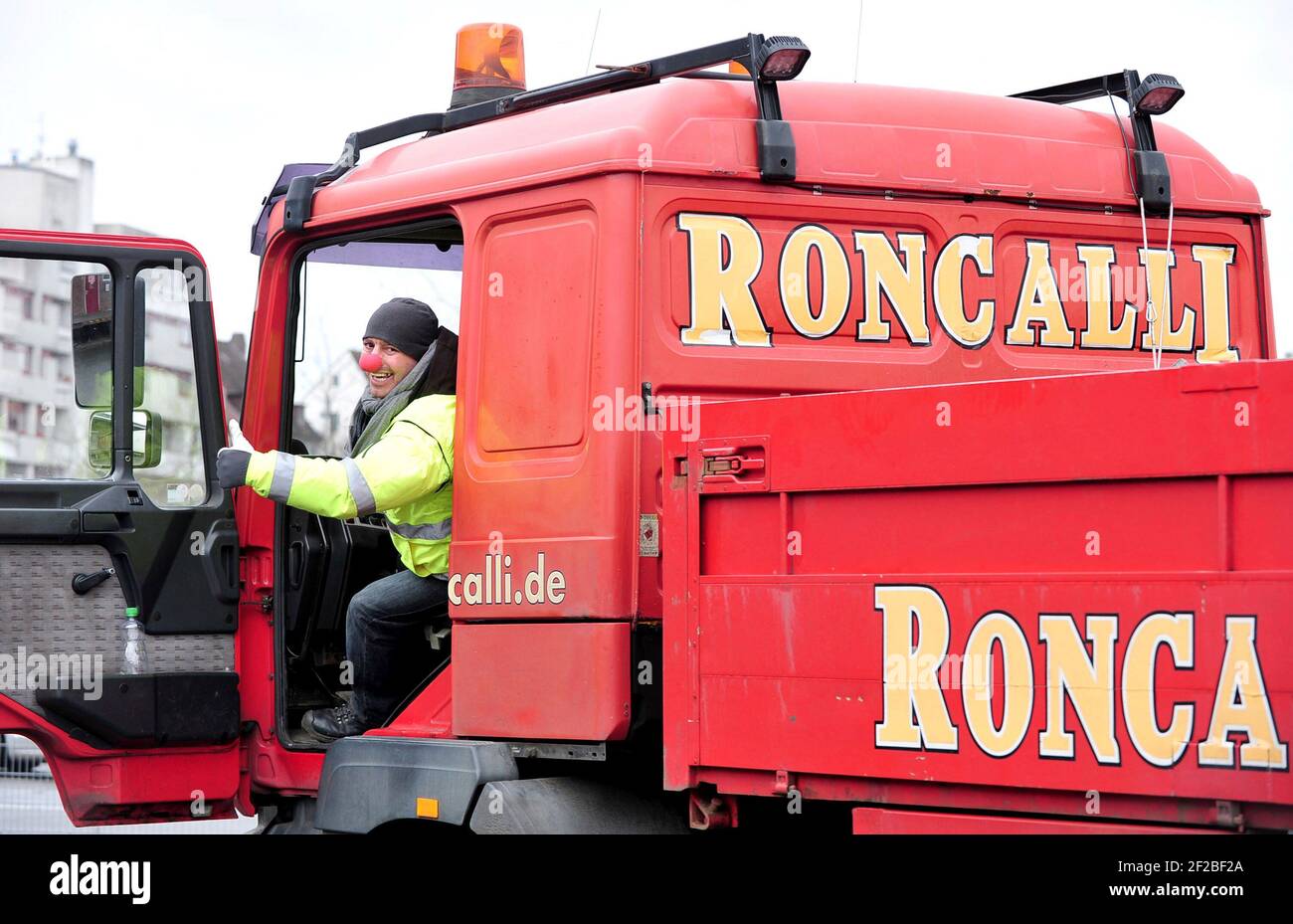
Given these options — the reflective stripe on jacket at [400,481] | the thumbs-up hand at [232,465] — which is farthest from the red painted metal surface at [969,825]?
the thumbs-up hand at [232,465]

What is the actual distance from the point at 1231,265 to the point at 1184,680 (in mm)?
2267

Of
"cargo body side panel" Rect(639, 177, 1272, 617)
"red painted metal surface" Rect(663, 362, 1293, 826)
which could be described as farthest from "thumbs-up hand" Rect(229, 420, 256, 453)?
"red painted metal surface" Rect(663, 362, 1293, 826)

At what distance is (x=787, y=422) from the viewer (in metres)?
3.60

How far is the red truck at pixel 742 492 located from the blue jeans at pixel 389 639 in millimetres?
99

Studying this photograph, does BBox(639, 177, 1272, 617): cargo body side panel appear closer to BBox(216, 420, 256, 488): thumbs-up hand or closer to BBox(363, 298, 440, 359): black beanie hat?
BBox(363, 298, 440, 359): black beanie hat

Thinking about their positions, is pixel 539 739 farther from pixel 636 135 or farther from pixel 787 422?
pixel 636 135

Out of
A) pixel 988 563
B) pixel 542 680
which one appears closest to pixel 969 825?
pixel 988 563

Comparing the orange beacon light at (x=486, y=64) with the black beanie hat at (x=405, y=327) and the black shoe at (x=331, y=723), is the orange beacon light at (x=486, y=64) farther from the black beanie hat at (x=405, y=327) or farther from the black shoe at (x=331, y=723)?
the black shoe at (x=331, y=723)

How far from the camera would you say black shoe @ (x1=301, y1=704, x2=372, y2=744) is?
5.05 metres

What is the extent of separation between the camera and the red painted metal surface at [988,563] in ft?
9.63

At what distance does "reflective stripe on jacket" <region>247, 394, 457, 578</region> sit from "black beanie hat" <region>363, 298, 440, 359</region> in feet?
1.03

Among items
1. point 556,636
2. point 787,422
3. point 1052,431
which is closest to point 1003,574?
point 1052,431

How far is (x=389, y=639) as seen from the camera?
485 cm

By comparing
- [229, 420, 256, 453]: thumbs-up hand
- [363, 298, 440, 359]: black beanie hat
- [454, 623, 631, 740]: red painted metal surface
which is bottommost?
[454, 623, 631, 740]: red painted metal surface
